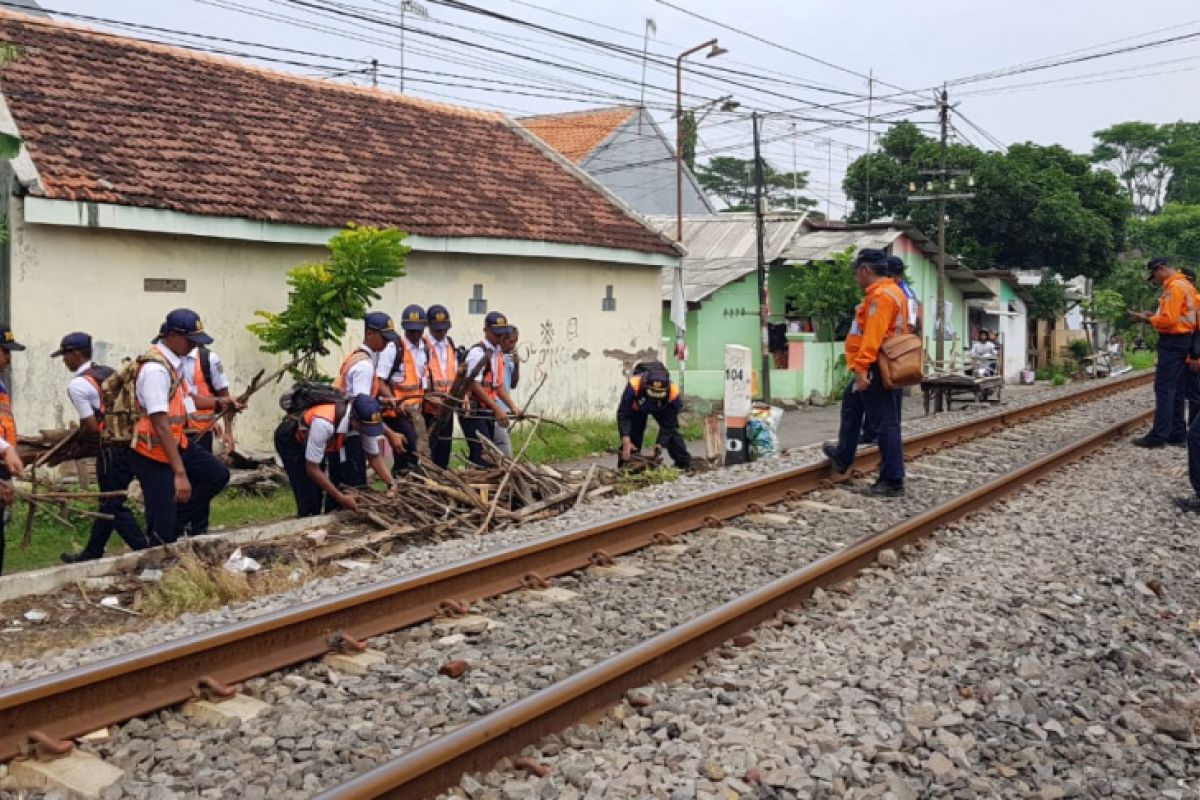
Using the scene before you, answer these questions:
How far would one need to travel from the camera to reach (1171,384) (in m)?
13.0

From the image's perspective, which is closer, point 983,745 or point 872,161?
point 983,745

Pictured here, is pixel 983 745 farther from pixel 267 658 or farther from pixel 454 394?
pixel 454 394

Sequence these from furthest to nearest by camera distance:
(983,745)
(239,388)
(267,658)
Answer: (239,388) < (267,658) < (983,745)

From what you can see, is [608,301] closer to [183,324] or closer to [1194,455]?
[1194,455]

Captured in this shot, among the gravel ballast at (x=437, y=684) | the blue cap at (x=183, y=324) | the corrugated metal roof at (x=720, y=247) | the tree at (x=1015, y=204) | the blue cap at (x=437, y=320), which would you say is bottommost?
the gravel ballast at (x=437, y=684)

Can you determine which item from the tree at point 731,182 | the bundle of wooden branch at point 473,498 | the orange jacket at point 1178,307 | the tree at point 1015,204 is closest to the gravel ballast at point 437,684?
the bundle of wooden branch at point 473,498

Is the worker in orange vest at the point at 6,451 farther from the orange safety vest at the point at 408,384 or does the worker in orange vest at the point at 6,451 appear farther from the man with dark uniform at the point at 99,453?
the orange safety vest at the point at 408,384

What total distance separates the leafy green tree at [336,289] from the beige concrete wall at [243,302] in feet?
3.79

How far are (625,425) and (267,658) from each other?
21.3 ft

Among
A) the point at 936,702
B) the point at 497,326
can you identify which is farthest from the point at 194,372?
the point at 936,702

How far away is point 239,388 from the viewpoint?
1400 centimetres

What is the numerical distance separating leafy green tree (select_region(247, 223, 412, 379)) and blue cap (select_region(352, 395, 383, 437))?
11.3 feet

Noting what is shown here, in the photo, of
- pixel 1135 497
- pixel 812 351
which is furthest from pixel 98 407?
pixel 812 351

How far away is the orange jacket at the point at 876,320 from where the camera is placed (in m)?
9.35
